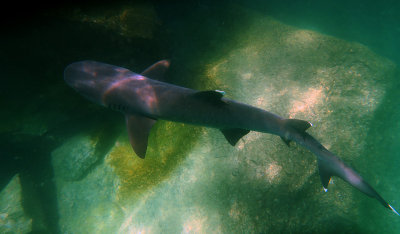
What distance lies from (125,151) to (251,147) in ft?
13.2

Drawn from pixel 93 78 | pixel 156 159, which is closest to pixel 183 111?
pixel 93 78

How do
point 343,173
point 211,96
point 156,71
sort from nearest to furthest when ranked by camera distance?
point 211,96 < point 343,173 < point 156,71

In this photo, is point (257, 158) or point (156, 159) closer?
point (257, 158)

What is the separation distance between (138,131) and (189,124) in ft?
3.02

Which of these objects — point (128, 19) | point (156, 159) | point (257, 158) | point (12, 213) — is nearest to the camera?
point (257, 158)

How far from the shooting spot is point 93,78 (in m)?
3.22

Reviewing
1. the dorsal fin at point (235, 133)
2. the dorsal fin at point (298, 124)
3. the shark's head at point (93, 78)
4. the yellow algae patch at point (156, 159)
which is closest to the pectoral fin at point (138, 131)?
the shark's head at point (93, 78)

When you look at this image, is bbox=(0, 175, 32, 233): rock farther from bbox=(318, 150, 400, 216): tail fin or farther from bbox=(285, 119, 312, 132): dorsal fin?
bbox=(318, 150, 400, 216): tail fin

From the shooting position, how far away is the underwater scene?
3225 mm

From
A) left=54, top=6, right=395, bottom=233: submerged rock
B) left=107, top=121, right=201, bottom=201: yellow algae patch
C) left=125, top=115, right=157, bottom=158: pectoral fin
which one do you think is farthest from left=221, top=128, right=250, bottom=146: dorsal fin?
left=107, top=121, right=201, bottom=201: yellow algae patch

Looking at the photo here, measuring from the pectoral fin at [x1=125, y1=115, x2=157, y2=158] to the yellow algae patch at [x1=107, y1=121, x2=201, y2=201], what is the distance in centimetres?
181

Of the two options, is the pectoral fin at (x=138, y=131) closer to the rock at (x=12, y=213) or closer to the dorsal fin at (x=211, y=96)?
the dorsal fin at (x=211, y=96)

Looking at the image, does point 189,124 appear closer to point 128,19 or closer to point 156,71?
point 156,71

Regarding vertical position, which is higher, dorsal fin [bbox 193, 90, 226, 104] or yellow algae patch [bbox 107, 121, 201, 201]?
dorsal fin [bbox 193, 90, 226, 104]
